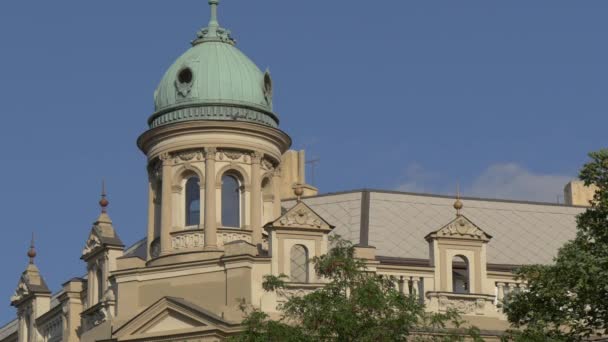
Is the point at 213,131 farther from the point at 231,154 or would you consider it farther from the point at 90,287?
the point at 90,287

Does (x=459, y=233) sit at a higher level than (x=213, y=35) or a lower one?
lower

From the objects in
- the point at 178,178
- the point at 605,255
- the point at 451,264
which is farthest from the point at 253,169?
the point at 605,255

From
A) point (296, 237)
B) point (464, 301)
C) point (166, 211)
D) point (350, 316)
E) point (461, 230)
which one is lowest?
point (350, 316)

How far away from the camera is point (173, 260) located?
78500mm

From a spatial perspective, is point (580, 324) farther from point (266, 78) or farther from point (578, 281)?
point (266, 78)

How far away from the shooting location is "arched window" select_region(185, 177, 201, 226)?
261 feet

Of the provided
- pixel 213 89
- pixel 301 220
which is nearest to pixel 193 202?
pixel 213 89

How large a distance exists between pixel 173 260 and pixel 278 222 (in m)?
4.94

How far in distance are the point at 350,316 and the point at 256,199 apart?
19886 mm

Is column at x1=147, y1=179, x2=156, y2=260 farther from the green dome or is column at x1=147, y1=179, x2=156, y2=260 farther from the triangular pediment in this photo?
the triangular pediment

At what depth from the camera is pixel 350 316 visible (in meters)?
60.0

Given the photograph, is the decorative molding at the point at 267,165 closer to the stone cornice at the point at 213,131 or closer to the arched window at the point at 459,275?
the stone cornice at the point at 213,131

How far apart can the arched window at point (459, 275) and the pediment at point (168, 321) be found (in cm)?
933

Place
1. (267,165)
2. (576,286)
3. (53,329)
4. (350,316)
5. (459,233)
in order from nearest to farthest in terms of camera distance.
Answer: (350,316) < (576,286) < (459,233) < (267,165) < (53,329)
